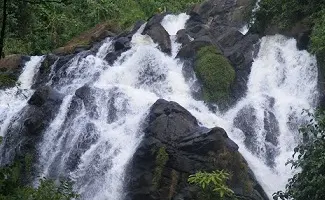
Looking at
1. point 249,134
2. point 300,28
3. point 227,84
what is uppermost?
point 300,28

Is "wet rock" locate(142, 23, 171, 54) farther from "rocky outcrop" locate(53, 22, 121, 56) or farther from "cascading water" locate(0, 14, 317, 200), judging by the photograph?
"rocky outcrop" locate(53, 22, 121, 56)

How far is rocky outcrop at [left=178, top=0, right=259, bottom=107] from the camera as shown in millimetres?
17781

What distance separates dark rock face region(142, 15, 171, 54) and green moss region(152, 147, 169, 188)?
24.2ft

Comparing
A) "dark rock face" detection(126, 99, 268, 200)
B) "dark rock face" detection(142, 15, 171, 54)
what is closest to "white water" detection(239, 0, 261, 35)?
"dark rock face" detection(142, 15, 171, 54)

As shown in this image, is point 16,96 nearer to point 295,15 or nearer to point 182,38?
point 182,38

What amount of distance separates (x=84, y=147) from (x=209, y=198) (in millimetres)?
6437

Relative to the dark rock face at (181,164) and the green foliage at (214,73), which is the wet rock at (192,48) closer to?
the green foliage at (214,73)

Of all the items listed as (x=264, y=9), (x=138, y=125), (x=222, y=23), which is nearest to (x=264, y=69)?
(x=264, y=9)

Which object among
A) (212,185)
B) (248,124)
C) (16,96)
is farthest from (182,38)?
(212,185)

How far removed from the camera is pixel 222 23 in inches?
835

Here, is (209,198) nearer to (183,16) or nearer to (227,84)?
(227,84)

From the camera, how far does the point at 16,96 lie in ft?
59.3

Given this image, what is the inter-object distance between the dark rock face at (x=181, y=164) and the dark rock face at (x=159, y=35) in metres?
6.72

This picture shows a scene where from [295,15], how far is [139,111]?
7.24 meters
